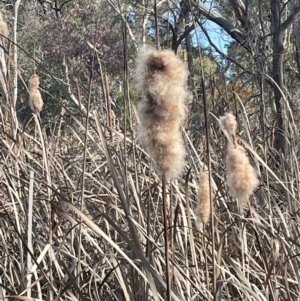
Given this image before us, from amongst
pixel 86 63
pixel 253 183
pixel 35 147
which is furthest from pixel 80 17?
pixel 253 183

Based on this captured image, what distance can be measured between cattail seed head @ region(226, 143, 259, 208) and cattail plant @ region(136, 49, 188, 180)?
37 cm

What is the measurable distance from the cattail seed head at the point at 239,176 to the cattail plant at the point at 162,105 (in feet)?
1.22

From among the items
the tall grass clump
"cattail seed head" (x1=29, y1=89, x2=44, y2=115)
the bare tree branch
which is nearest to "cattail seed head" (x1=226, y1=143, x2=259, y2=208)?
the tall grass clump

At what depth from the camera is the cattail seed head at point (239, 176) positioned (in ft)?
3.83

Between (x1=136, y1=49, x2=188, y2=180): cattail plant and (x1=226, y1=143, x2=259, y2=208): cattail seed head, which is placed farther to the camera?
(x1=226, y1=143, x2=259, y2=208): cattail seed head

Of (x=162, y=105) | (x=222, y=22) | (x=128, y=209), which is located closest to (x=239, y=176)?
(x=128, y=209)

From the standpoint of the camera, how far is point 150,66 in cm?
78

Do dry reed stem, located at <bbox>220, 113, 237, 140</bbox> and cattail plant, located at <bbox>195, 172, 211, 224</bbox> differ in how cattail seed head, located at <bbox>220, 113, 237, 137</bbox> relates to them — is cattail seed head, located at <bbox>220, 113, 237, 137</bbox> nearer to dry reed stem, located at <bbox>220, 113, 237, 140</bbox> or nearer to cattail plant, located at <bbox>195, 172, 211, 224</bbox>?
dry reed stem, located at <bbox>220, 113, 237, 140</bbox>

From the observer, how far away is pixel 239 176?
1.17m

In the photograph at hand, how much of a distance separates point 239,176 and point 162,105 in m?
0.44

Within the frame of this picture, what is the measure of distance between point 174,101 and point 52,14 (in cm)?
1198

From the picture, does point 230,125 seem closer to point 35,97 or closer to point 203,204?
point 203,204

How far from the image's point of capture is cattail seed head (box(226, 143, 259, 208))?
1166 mm

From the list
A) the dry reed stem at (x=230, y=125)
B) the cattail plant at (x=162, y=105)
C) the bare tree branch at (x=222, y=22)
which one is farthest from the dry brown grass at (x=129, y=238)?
the bare tree branch at (x=222, y=22)
